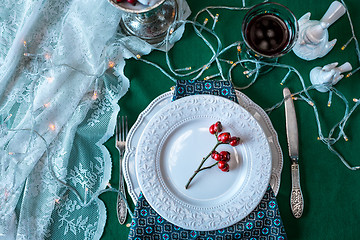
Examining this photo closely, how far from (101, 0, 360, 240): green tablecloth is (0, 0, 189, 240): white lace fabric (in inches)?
1.9

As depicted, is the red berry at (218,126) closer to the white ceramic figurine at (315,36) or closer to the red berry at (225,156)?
the red berry at (225,156)

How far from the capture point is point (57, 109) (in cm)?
86

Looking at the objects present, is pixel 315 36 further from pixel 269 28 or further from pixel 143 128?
pixel 143 128

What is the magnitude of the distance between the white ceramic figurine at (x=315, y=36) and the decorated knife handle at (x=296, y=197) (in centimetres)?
27

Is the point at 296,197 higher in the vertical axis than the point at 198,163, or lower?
lower

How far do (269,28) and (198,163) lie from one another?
0.35 m

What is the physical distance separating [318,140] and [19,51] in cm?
75

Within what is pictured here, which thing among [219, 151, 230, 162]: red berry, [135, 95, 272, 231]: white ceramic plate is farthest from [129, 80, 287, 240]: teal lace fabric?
[219, 151, 230, 162]: red berry

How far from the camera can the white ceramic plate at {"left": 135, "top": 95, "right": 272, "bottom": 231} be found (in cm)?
78

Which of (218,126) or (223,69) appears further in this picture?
(223,69)

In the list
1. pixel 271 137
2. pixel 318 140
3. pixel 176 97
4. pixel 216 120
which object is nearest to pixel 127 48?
pixel 176 97

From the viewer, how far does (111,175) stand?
0.85m

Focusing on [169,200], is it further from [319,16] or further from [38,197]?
[319,16]

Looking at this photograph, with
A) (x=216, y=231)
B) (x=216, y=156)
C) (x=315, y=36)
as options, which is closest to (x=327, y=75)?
(x=315, y=36)
